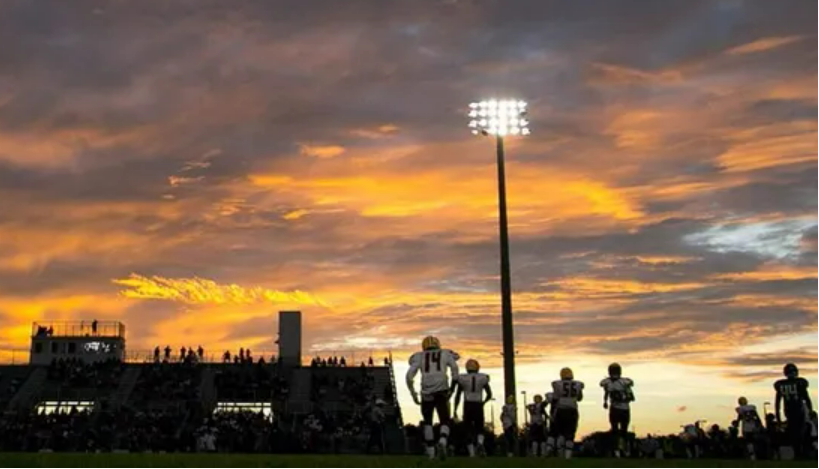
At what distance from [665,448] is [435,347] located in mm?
28235

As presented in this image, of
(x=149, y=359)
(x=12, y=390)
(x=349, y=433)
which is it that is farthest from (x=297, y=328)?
(x=349, y=433)

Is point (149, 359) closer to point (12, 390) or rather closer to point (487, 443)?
point (12, 390)

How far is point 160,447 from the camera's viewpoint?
171 feet

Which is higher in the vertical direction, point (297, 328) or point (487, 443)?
point (297, 328)

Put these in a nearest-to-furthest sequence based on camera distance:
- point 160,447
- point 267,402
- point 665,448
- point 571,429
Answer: point 571,429 < point 665,448 < point 160,447 < point 267,402

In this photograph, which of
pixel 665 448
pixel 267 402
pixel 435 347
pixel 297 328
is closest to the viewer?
pixel 435 347

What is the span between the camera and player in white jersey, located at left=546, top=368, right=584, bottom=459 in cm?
2673

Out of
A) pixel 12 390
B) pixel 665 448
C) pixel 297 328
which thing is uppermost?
pixel 297 328

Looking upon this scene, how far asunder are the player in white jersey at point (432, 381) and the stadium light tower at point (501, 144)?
15.1 meters

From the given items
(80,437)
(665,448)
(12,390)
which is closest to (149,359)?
(12,390)

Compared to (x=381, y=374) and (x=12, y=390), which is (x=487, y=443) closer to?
(x=381, y=374)

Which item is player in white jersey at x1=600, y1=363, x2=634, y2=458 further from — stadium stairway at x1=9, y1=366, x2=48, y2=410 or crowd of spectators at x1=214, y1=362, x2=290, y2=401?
stadium stairway at x1=9, y1=366, x2=48, y2=410

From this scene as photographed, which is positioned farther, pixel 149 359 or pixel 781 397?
pixel 149 359

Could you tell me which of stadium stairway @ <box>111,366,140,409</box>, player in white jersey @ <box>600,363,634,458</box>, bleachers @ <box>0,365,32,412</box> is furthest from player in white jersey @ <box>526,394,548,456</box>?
bleachers @ <box>0,365,32,412</box>
